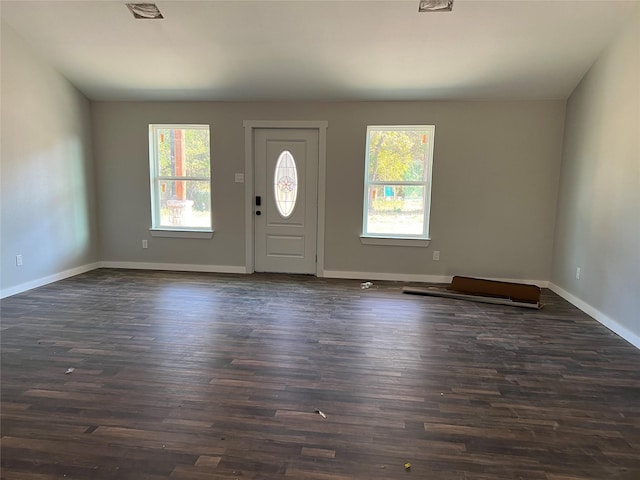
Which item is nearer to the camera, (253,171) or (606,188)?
(606,188)

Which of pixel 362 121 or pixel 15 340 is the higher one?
pixel 362 121

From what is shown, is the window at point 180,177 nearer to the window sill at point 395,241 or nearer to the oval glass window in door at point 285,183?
the oval glass window in door at point 285,183

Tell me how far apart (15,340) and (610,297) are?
5012 mm

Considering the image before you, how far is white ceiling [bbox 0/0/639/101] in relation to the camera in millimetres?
3410

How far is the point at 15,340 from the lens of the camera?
2922 millimetres

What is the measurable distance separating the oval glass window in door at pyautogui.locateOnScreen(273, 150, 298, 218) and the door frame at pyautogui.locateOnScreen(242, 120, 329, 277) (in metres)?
0.32

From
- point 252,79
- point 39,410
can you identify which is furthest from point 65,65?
point 39,410

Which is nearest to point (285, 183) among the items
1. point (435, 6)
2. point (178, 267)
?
point (178, 267)

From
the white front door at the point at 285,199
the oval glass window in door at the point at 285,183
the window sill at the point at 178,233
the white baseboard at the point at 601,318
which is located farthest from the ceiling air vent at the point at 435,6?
the window sill at the point at 178,233

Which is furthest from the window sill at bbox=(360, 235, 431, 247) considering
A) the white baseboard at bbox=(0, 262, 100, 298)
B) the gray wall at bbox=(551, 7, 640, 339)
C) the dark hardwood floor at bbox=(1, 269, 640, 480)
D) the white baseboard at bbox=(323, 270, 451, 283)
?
the white baseboard at bbox=(0, 262, 100, 298)

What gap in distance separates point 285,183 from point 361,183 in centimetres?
102

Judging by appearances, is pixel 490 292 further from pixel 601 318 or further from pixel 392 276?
pixel 392 276

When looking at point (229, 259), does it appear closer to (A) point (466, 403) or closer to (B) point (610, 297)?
(A) point (466, 403)

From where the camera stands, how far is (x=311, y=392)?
2.26 m
